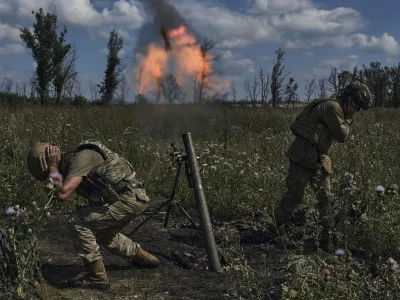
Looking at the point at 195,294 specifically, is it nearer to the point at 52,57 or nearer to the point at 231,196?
the point at 231,196

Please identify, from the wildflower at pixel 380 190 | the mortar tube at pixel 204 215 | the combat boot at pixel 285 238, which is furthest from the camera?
the combat boot at pixel 285 238

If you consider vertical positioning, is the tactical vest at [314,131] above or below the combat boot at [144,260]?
above

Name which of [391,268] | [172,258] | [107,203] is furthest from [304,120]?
[391,268]

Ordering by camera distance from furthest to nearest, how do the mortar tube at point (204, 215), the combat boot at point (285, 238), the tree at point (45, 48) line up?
1. the tree at point (45, 48)
2. the combat boot at point (285, 238)
3. the mortar tube at point (204, 215)

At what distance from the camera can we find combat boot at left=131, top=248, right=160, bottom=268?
4.81m

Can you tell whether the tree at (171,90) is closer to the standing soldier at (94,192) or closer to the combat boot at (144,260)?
the standing soldier at (94,192)

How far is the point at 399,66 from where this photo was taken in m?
47.9

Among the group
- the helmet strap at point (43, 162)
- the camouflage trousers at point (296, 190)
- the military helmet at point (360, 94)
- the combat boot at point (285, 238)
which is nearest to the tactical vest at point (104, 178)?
the helmet strap at point (43, 162)

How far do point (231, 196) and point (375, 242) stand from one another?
218 cm

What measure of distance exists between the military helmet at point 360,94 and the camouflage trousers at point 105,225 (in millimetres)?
2644

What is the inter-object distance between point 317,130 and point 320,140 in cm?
12

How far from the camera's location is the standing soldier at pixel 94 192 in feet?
14.1

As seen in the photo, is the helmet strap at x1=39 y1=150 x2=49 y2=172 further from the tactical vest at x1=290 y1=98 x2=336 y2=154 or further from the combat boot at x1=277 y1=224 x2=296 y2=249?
the tactical vest at x1=290 y1=98 x2=336 y2=154

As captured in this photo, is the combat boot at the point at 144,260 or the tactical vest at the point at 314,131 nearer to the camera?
the combat boot at the point at 144,260
